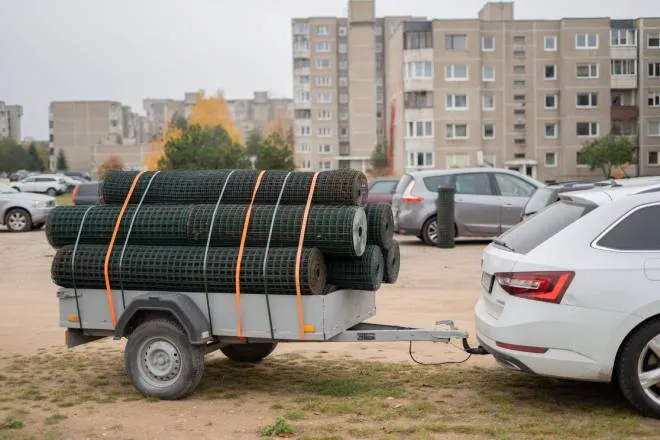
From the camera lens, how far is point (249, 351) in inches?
331

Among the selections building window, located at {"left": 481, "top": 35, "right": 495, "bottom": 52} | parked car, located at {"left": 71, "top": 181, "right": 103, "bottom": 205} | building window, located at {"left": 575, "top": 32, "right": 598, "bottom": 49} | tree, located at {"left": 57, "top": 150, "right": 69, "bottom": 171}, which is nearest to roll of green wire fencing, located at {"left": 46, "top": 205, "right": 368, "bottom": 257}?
parked car, located at {"left": 71, "top": 181, "right": 103, "bottom": 205}

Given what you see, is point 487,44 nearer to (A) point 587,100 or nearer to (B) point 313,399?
(A) point 587,100

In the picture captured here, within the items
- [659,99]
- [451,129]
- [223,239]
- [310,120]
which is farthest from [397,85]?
[223,239]

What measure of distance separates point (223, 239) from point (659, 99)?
271 ft

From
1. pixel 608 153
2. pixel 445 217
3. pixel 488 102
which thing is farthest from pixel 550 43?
pixel 445 217

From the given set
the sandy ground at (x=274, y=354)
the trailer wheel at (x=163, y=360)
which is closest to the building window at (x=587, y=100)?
the sandy ground at (x=274, y=354)

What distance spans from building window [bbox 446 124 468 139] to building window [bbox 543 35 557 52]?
1077cm

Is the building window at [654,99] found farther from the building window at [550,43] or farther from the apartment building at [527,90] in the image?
the building window at [550,43]

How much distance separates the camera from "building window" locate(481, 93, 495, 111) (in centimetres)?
8238

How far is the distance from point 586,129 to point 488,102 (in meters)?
9.55

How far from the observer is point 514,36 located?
Result: 82.4 meters

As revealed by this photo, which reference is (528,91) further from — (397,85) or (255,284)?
(255,284)

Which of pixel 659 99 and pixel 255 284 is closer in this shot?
pixel 255 284

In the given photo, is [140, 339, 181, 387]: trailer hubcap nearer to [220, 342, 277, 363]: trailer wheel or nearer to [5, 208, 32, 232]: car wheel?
[220, 342, 277, 363]: trailer wheel
